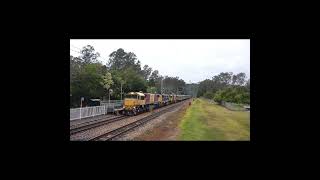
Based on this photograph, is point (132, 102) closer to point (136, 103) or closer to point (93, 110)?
point (136, 103)

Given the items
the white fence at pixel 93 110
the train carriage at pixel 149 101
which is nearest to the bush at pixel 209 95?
the train carriage at pixel 149 101

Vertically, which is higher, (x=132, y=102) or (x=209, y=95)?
(x=209, y=95)

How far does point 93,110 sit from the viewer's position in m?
16.6

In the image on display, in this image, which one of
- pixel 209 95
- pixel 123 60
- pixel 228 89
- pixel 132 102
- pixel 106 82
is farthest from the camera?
pixel 209 95

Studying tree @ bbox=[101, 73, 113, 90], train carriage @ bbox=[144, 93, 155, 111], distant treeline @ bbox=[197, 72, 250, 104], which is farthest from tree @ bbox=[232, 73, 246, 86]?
tree @ bbox=[101, 73, 113, 90]

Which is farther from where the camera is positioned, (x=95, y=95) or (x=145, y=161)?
(x=95, y=95)

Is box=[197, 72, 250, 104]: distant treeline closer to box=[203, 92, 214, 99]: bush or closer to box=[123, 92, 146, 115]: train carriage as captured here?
box=[203, 92, 214, 99]: bush

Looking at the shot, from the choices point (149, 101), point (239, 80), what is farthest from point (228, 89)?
point (149, 101)
